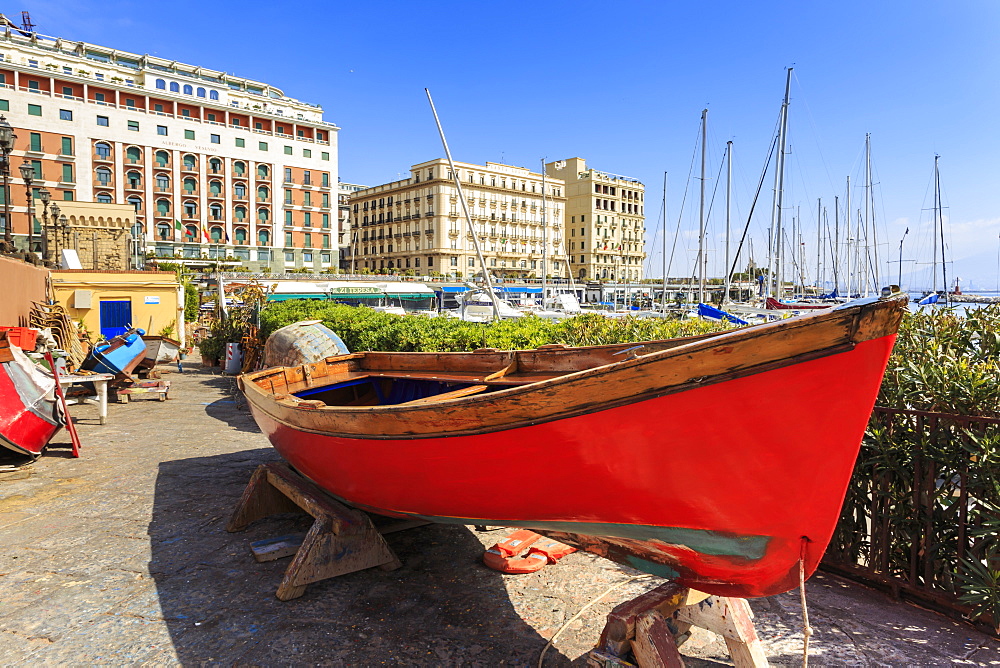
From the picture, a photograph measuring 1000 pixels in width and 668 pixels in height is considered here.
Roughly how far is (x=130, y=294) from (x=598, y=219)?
92501 millimetres

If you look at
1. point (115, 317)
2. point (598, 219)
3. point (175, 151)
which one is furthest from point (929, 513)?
point (598, 219)

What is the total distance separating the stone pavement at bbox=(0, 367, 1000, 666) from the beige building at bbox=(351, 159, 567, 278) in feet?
255

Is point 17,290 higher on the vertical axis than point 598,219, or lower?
lower

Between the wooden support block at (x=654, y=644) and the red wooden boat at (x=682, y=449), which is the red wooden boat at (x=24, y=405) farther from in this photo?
the wooden support block at (x=654, y=644)

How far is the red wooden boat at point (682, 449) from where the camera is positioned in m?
2.42

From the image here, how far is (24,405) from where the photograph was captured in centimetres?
721

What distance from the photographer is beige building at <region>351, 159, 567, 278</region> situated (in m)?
88.0

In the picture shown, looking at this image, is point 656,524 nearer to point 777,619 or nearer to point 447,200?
point 777,619

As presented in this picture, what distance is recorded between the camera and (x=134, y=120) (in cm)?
6209

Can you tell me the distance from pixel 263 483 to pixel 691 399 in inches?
168

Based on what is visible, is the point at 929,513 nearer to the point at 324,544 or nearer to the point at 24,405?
the point at 324,544

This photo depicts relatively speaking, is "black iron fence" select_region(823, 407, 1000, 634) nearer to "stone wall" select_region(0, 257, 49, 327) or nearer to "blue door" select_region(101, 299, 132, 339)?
"stone wall" select_region(0, 257, 49, 327)

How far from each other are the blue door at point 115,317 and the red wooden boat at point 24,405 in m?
11.7

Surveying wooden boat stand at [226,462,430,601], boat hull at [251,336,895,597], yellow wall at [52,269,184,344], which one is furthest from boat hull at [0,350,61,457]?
yellow wall at [52,269,184,344]
